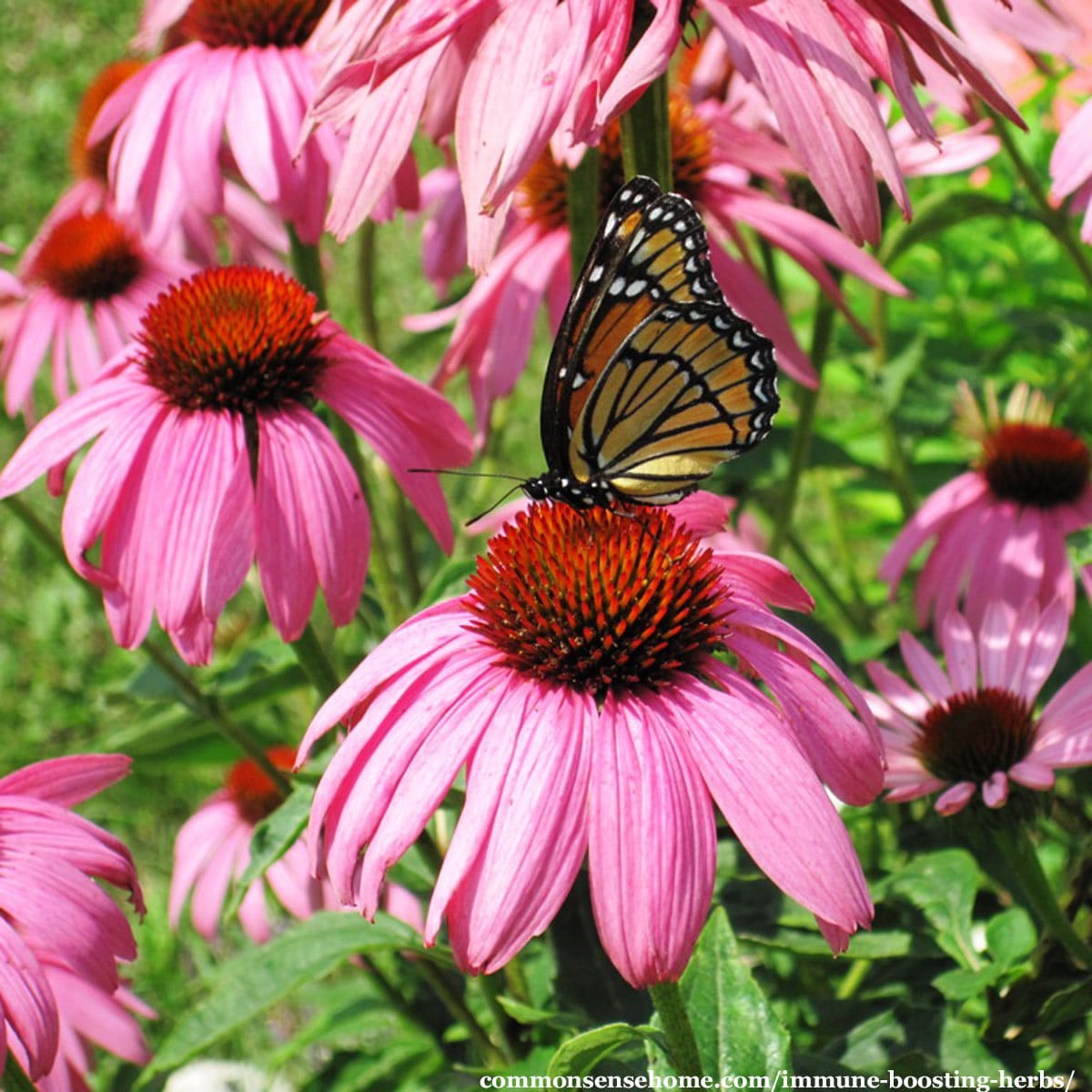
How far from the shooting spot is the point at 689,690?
117 centimetres

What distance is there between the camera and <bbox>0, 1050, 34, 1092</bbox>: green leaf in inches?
48.1

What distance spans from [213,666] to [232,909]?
3.93 feet

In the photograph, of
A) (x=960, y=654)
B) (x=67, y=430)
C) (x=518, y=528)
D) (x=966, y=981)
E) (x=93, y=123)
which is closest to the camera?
(x=518, y=528)

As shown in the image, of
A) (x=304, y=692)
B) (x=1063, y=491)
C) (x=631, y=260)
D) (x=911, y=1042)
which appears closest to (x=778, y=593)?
(x=631, y=260)

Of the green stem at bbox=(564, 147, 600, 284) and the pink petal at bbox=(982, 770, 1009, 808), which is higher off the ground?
the green stem at bbox=(564, 147, 600, 284)

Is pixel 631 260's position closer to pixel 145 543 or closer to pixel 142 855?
pixel 145 543

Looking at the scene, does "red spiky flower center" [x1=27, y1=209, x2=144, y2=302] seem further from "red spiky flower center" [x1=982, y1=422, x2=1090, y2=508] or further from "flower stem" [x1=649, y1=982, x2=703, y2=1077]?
"flower stem" [x1=649, y1=982, x2=703, y2=1077]

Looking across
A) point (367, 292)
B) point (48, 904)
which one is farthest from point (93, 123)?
point (48, 904)

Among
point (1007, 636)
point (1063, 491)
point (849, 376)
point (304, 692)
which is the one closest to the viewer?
point (1007, 636)

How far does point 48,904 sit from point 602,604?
1.74ft

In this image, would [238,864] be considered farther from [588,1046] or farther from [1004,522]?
[588,1046]

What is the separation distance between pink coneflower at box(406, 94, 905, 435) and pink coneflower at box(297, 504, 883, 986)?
60 centimetres

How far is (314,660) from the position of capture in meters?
1.51

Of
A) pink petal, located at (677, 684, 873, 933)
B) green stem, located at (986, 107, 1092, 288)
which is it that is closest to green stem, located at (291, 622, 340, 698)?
pink petal, located at (677, 684, 873, 933)
